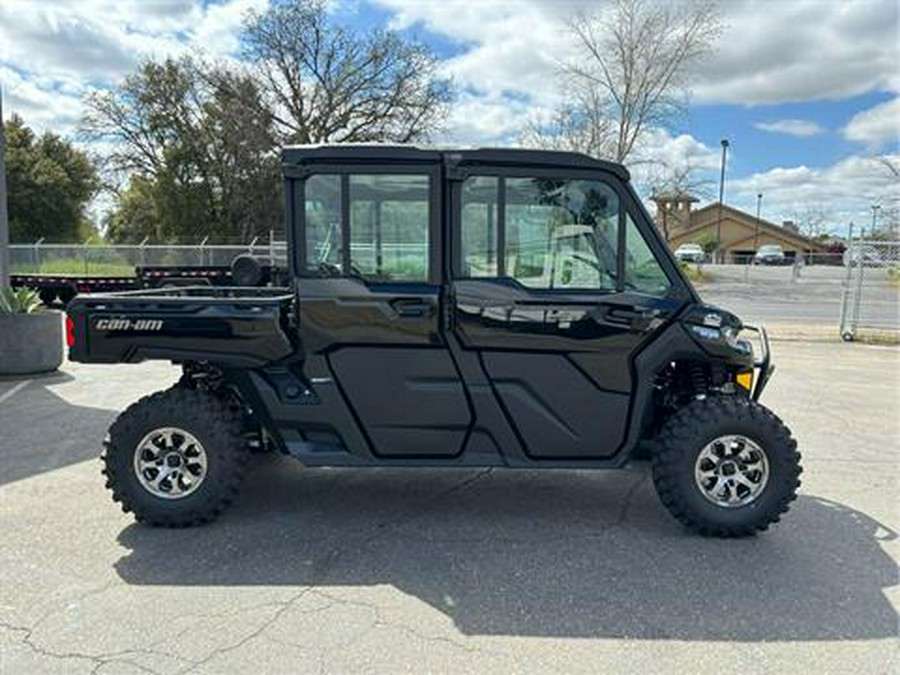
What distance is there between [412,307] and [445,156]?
91 cm

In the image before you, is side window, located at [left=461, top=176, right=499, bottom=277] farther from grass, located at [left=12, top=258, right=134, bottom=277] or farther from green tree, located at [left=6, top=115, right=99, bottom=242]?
green tree, located at [left=6, top=115, right=99, bottom=242]

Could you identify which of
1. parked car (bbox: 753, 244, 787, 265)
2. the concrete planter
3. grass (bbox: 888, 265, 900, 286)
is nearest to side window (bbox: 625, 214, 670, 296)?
the concrete planter

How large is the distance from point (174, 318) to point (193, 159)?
3511 centimetres

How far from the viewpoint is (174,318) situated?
407cm

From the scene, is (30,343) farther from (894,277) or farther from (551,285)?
(894,277)

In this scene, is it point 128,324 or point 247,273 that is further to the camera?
point 247,273

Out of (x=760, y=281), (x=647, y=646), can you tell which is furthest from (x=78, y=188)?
(x=647, y=646)

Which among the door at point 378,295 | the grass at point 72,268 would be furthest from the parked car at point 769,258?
the door at point 378,295

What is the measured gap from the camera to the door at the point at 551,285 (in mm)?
3982

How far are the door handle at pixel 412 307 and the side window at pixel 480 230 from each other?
0.29 m

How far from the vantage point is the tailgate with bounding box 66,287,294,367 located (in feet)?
13.3

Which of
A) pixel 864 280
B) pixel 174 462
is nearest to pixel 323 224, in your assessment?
pixel 174 462

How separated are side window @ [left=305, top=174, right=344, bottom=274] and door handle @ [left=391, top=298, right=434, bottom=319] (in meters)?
0.41

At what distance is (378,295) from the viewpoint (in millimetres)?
3965
